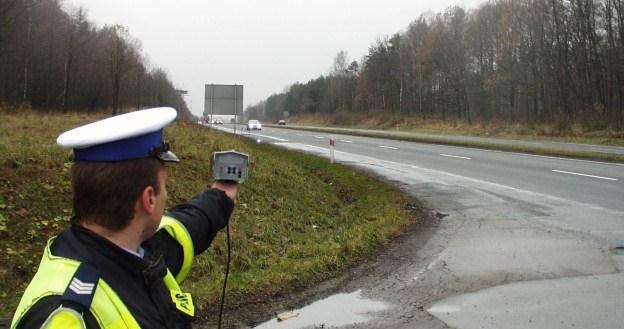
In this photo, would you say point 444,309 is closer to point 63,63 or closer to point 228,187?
point 228,187

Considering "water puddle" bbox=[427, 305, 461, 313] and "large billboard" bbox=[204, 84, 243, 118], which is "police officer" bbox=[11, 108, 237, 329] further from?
"large billboard" bbox=[204, 84, 243, 118]

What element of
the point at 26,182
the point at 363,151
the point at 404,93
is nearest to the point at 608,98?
the point at 363,151

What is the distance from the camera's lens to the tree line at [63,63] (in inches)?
1973

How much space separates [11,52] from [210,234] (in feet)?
185

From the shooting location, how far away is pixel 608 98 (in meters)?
44.2

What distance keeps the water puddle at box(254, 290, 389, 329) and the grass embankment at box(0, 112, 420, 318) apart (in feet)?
1.93

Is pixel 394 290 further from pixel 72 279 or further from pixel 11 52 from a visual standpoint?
pixel 11 52

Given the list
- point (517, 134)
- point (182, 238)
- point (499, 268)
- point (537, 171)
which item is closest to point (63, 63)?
point (517, 134)

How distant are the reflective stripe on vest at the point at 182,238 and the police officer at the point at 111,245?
0.44 metres

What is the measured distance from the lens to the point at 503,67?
62.8 meters

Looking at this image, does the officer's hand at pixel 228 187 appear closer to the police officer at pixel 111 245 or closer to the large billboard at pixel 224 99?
the police officer at pixel 111 245

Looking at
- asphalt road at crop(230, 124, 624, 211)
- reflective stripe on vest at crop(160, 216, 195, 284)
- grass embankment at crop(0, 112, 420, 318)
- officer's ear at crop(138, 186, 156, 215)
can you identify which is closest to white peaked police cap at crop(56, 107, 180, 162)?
officer's ear at crop(138, 186, 156, 215)

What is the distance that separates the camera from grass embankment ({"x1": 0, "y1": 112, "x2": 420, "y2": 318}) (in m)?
6.05

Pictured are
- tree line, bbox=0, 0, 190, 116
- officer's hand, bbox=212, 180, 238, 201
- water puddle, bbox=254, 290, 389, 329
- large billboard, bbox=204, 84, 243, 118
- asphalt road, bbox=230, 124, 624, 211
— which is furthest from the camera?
tree line, bbox=0, 0, 190, 116
